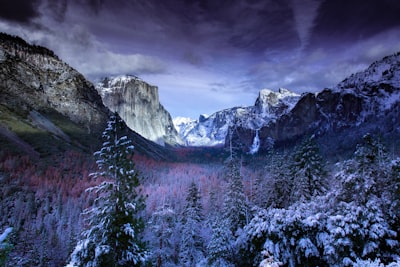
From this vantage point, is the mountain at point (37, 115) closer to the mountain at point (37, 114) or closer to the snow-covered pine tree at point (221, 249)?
the mountain at point (37, 114)

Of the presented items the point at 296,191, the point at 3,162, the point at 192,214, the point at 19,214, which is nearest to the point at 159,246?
the point at 192,214

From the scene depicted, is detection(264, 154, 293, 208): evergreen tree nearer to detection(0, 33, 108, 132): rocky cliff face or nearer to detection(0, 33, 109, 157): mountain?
detection(0, 33, 109, 157): mountain

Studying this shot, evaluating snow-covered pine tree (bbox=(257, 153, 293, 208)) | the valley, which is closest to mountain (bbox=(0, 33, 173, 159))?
the valley

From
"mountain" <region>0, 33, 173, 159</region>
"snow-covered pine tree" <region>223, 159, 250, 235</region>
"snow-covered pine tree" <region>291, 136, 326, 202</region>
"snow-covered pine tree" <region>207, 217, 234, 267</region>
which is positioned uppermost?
"mountain" <region>0, 33, 173, 159</region>

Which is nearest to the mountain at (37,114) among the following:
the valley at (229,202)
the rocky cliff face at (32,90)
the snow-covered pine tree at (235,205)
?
the rocky cliff face at (32,90)

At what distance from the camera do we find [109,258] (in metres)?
13.1

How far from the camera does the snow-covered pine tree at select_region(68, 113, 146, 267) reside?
13148 millimetres

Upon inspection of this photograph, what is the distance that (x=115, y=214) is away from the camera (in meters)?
14.0

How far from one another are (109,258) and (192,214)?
23.5m

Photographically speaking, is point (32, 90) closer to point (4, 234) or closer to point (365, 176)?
point (4, 234)

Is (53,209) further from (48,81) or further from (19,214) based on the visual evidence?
(48,81)

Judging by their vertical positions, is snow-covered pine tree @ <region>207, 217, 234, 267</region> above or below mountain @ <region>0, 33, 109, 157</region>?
below

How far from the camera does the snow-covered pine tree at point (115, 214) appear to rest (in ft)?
43.1

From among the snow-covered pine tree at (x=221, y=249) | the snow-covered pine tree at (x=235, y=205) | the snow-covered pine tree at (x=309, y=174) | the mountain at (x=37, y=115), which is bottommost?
the snow-covered pine tree at (x=221, y=249)
